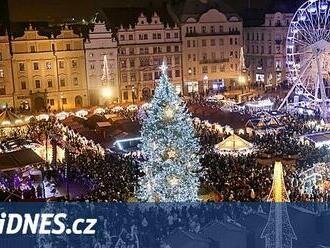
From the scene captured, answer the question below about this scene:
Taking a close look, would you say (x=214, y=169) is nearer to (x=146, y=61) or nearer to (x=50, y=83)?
(x=50, y=83)

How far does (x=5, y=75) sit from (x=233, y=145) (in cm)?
2670

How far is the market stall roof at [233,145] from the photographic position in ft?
104

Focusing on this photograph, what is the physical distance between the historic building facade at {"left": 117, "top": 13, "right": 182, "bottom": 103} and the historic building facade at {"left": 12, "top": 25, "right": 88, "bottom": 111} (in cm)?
425

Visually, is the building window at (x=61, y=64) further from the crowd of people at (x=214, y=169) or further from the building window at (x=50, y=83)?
the crowd of people at (x=214, y=169)

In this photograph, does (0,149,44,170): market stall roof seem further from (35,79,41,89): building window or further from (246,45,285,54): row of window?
(246,45,285,54): row of window

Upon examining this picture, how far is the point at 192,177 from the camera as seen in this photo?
73.1ft

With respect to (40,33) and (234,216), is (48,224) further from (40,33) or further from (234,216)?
(40,33)

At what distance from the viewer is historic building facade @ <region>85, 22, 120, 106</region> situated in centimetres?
5475

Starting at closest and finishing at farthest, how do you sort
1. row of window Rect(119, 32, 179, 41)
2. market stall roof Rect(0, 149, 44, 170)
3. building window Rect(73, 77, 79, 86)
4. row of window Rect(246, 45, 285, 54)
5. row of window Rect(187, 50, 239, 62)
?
market stall roof Rect(0, 149, 44, 170), building window Rect(73, 77, 79, 86), row of window Rect(119, 32, 179, 41), row of window Rect(187, 50, 239, 62), row of window Rect(246, 45, 285, 54)

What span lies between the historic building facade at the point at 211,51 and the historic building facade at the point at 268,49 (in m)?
3.19

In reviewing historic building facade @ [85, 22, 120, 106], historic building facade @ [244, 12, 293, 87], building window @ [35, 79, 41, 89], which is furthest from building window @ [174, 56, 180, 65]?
building window @ [35, 79, 41, 89]

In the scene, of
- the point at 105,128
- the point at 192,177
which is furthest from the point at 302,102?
the point at 192,177

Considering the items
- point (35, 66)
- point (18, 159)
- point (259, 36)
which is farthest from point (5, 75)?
point (259, 36)

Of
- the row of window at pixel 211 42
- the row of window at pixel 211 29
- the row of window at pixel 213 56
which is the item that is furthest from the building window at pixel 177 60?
the row of window at pixel 211 29
